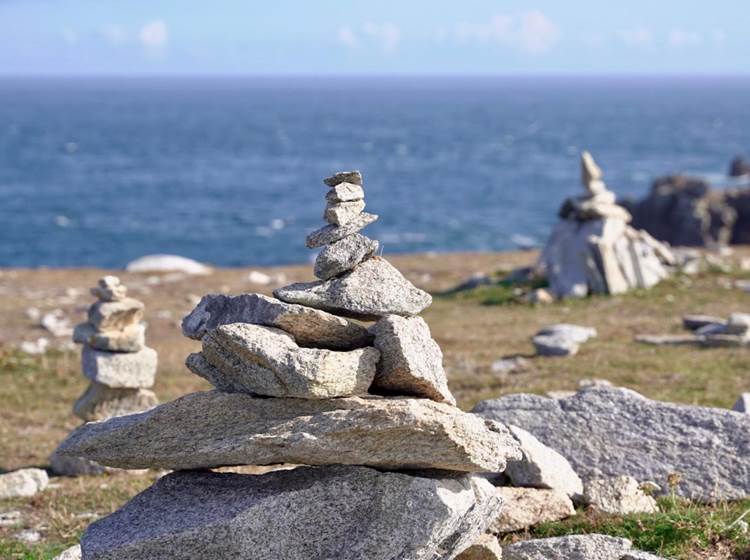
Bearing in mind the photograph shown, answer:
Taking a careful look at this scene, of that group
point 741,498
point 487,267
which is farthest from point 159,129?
point 741,498

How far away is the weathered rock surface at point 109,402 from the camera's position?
47.5 feet

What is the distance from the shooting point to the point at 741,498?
1051cm

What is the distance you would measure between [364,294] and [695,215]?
5361 centimetres

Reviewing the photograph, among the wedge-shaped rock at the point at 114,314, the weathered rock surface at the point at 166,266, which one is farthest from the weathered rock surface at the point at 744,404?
the weathered rock surface at the point at 166,266

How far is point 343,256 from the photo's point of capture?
859 centimetres

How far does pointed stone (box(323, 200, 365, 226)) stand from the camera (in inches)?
346

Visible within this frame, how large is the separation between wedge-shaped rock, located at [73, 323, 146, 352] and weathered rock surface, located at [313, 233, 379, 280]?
20.6ft

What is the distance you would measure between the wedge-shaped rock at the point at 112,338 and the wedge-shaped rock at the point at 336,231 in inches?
237

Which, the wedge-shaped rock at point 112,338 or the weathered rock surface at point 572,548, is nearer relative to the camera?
the weathered rock surface at point 572,548

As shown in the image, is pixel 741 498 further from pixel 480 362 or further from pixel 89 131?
pixel 89 131

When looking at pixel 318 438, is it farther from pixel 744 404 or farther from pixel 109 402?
pixel 109 402

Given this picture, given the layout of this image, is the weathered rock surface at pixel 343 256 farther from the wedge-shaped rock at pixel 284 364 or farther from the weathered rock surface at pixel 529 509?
the weathered rock surface at pixel 529 509

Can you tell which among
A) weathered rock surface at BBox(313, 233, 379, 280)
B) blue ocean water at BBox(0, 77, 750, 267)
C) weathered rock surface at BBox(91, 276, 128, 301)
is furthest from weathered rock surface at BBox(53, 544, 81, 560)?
blue ocean water at BBox(0, 77, 750, 267)

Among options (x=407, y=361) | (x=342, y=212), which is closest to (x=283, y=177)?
(x=342, y=212)
